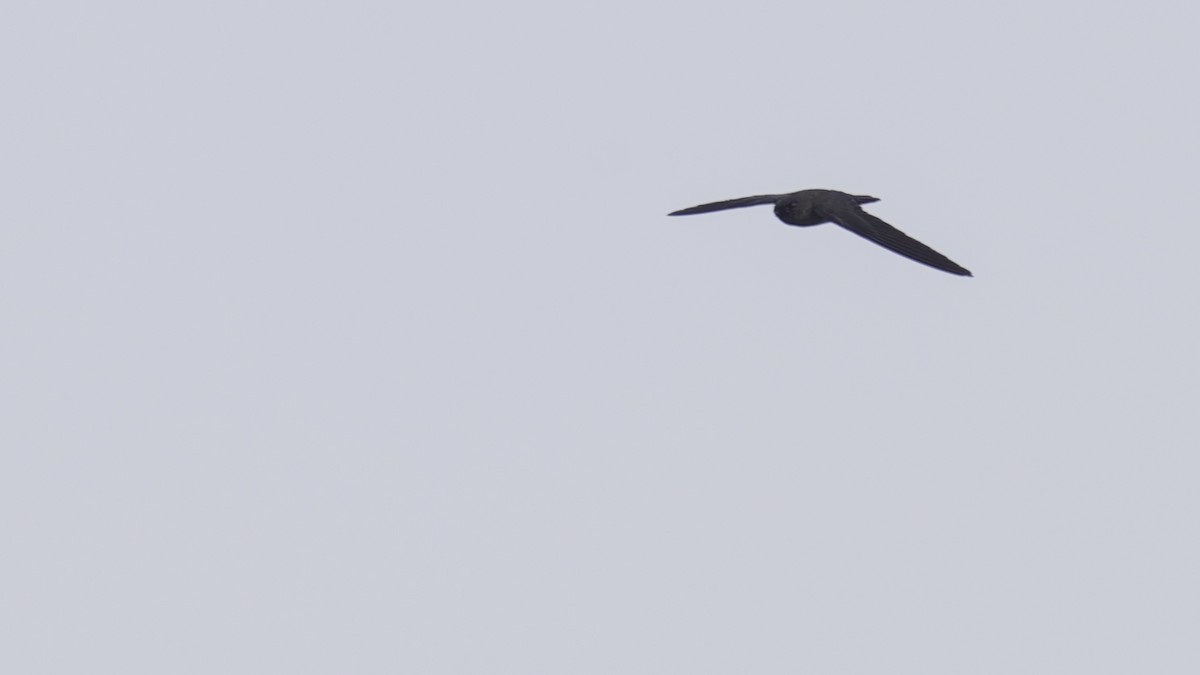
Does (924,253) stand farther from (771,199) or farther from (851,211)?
(771,199)

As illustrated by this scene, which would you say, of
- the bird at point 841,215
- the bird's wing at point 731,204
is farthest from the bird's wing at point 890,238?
the bird's wing at point 731,204

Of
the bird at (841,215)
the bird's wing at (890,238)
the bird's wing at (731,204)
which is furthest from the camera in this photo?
the bird's wing at (731,204)

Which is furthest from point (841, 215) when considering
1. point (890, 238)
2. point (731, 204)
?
point (731, 204)

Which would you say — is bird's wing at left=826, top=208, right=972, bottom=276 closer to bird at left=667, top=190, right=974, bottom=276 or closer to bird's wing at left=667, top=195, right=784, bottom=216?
bird at left=667, top=190, right=974, bottom=276

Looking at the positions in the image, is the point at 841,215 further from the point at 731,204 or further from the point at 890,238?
the point at 731,204

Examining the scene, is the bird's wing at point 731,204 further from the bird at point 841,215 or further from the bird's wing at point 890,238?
the bird's wing at point 890,238

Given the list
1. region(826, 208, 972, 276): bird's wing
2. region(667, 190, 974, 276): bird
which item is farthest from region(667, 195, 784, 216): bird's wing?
region(826, 208, 972, 276): bird's wing

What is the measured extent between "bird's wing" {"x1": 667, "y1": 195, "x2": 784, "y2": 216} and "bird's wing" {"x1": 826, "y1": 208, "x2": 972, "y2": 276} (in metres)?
2.66

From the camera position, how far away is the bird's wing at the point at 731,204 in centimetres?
3105

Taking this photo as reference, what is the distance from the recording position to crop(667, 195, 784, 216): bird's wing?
31.0 meters

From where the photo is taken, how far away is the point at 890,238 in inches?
1044

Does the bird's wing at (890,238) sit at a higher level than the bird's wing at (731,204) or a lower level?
lower

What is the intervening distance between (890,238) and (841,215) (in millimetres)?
1923

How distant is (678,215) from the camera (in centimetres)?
3184
